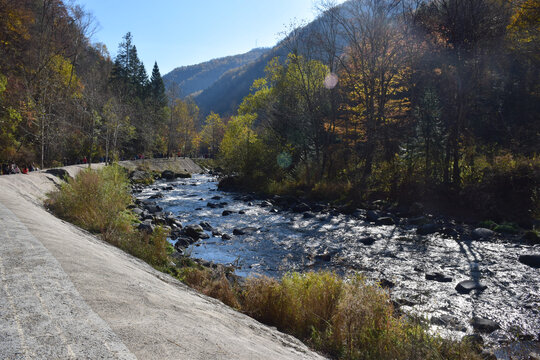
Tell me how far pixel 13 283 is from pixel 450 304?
832cm

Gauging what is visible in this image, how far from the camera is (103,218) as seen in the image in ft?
27.7

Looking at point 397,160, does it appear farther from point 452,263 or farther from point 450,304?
point 450,304

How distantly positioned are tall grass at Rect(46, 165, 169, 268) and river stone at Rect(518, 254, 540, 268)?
36.1 feet

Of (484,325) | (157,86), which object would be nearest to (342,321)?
(484,325)

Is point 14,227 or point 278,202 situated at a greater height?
point 14,227

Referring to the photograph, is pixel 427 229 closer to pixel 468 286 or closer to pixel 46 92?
pixel 468 286

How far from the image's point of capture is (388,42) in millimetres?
21031

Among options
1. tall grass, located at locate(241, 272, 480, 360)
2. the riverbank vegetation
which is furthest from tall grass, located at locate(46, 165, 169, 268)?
tall grass, located at locate(241, 272, 480, 360)

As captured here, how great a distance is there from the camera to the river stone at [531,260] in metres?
9.39

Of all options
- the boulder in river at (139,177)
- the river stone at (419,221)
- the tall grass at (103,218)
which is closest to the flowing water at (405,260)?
the river stone at (419,221)

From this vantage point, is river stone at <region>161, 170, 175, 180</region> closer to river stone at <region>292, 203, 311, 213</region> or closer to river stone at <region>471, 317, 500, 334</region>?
river stone at <region>292, 203, 311, 213</region>

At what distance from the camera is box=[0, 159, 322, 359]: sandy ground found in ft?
5.68

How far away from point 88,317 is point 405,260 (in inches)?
411

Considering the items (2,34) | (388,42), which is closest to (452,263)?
(388,42)
